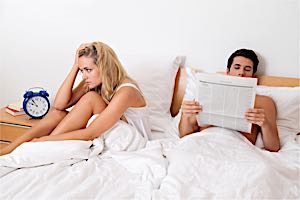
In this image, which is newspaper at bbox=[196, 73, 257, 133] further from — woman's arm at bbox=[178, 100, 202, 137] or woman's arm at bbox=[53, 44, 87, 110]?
woman's arm at bbox=[53, 44, 87, 110]

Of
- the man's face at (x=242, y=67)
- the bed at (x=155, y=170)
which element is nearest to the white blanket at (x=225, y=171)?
the bed at (x=155, y=170)

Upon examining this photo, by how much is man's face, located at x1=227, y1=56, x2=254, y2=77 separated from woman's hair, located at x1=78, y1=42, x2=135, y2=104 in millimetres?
591

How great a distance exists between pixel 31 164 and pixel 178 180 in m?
0.59

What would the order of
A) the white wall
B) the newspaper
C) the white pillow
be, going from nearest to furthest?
the white pillow, the newspaper, the white wall

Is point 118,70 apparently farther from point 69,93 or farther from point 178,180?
point 178,180

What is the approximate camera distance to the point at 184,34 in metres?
2.33

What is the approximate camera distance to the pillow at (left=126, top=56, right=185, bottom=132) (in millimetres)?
2217

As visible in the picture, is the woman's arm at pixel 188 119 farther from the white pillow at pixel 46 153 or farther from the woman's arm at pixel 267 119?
the white pillow at pixel 46 153

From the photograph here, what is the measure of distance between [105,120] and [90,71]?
0.97ft

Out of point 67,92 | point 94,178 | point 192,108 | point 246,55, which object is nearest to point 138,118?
point 192,108

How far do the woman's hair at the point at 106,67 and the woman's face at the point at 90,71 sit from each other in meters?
0.02

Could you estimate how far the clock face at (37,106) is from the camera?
2.22 meters

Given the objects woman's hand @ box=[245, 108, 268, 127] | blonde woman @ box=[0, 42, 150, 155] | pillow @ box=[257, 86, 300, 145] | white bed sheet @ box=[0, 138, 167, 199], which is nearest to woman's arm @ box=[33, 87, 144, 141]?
blonde woman @ box=[0, 42, 150, 155]

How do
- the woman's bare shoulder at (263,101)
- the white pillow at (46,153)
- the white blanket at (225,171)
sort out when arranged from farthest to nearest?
the woman's bare shoulder at (263,101) → the white pillow at (46,153) → the white blanket at (225,171)
